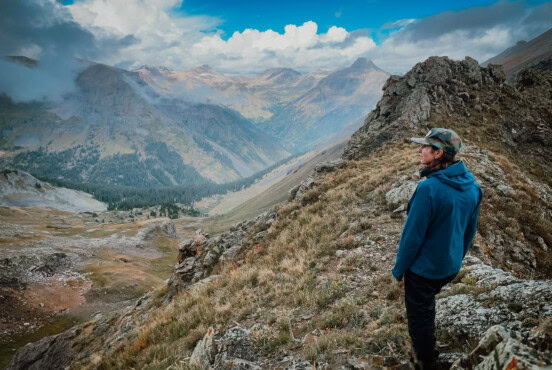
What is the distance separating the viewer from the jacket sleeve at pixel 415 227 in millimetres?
4492

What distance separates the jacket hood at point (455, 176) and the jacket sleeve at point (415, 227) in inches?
10.4

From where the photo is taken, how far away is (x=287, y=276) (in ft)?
35.9

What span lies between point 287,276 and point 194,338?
153 inches

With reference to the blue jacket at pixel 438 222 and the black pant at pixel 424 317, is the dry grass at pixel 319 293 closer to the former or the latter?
the black pant at pixel 424 317

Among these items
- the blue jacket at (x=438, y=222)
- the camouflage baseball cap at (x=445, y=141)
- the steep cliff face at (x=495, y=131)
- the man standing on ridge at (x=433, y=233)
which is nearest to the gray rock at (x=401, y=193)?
the steep cliff face at (x=495, y=131)

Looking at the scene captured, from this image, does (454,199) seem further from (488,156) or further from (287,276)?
(488,156)

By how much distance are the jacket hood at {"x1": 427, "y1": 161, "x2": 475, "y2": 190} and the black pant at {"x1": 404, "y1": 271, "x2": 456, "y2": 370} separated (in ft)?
4.91

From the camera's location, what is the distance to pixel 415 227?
15.0 ft

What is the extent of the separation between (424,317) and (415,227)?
4.86ft

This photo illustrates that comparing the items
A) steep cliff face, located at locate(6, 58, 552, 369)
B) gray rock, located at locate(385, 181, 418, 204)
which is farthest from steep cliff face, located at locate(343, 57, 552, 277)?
gray rock, located at locate(385, 181, 418, 204)

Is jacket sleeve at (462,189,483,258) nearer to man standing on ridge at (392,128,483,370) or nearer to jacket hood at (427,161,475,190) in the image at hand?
man standing on ridge at (392,128,483,370)

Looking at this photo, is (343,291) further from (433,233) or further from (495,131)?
(495,131)

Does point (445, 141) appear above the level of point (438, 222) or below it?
above

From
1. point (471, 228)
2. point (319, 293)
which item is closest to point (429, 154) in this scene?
point (471, 228)
